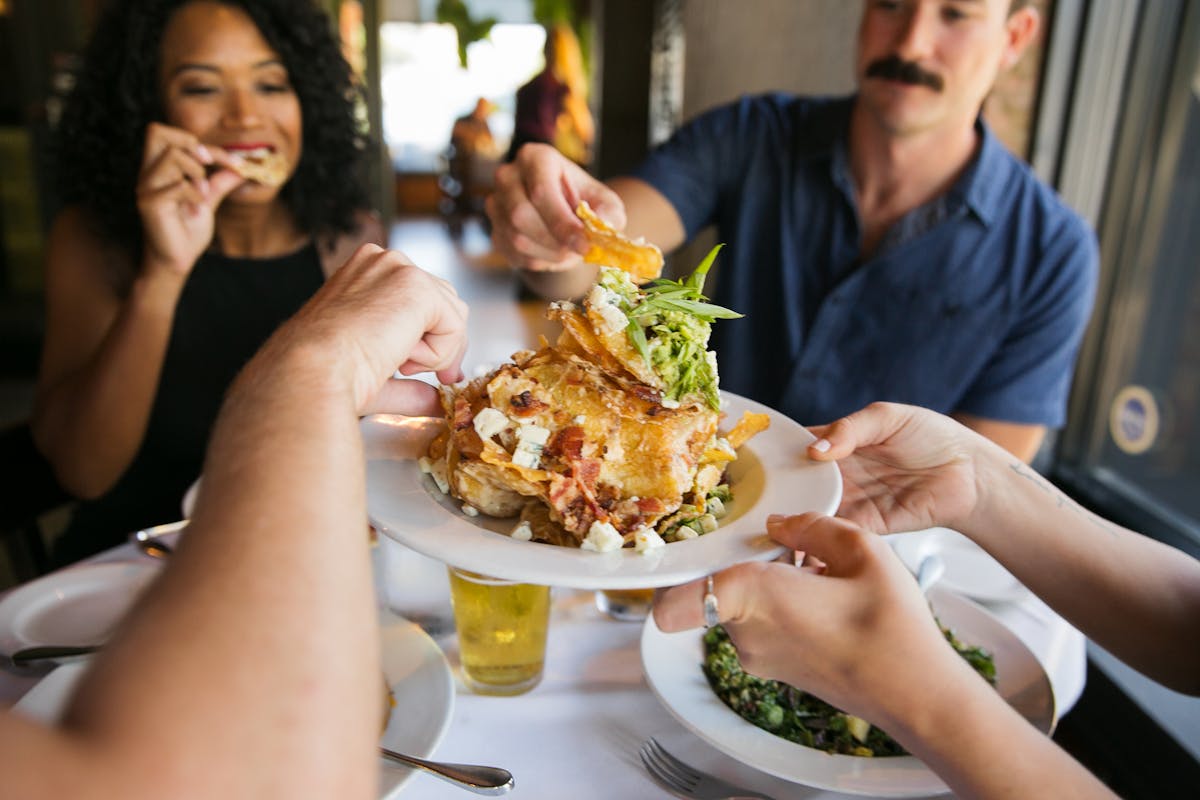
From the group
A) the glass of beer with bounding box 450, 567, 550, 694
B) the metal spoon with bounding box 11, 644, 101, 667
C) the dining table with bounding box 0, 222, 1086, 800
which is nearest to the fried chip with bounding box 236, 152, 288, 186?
the dining table with bounding box 0, 222, 1086, 800

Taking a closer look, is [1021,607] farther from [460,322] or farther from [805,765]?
[460,322]

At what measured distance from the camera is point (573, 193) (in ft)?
5.32

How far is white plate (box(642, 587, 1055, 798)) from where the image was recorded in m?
0.96

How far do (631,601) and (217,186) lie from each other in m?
1.51

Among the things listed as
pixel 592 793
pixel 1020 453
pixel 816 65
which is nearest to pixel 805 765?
pixel 592 793

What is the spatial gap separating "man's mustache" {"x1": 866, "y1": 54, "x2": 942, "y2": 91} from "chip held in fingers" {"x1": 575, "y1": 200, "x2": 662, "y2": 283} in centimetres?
136

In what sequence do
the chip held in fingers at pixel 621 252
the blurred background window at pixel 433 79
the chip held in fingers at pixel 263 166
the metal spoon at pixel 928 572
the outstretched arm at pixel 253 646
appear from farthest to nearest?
the blurred background window at pixel 433 79 → the chip held in fingers at pixel 263 166 → the metal spoon at pixel 928 572 → the chip held in fingers at pixel 621 252 → the outstretched arm at pixel 253 646

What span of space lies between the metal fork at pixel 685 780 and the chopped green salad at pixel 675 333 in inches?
17.9

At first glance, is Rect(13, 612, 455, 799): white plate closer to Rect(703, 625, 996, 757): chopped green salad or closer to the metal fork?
the metal fork

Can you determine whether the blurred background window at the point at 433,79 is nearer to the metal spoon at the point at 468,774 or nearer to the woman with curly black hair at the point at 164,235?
the woman with curly black hair at the point at 164,235

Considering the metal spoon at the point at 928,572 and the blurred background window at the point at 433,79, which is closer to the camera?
the metal spoon at the point at 928,572

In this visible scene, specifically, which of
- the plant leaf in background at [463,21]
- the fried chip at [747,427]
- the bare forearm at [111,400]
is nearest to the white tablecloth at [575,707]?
the fried chip at [747,427]

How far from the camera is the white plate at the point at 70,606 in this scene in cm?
119

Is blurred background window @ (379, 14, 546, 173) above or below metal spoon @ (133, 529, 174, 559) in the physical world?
above
